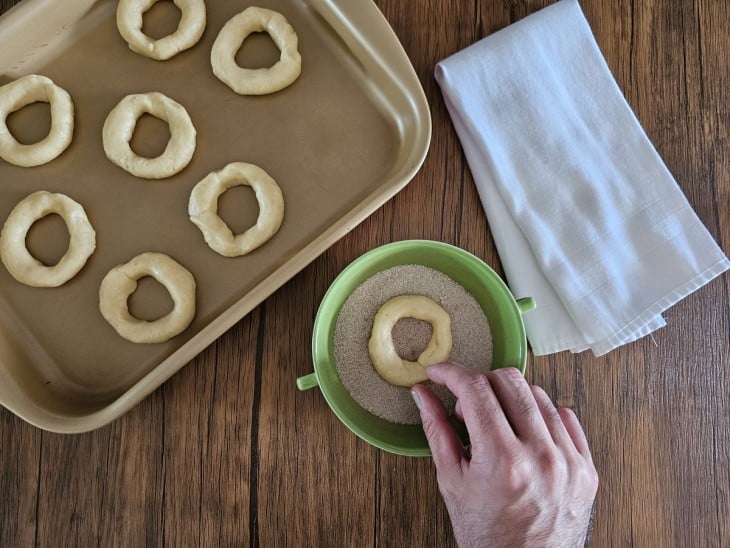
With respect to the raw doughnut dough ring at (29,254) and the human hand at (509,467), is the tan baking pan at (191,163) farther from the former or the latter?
the human hand at (509,467)

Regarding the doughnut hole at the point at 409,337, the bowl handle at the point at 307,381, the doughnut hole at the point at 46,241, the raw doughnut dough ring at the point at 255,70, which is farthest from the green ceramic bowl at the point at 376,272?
the doughnut hole at the point at 46,241

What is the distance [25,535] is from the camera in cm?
103

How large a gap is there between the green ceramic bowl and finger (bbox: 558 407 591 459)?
0.11m

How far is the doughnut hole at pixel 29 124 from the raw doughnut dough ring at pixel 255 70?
339 mm

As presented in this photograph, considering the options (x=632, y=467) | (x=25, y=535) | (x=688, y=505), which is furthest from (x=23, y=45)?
(x=688, y=505)

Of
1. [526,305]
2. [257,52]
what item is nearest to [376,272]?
[526,305]

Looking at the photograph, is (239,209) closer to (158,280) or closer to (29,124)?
(158,280)

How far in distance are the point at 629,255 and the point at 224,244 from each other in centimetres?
73

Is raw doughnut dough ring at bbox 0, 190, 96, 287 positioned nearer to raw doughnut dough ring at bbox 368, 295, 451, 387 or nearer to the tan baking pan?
the tan baking pan

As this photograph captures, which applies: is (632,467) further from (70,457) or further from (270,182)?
(70,457)

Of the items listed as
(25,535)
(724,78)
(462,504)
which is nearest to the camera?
(462,504)

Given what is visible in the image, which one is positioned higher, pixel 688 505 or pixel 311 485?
pixel 311 485

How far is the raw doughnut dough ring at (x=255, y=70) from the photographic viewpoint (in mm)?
1074

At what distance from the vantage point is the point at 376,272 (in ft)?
3.35
